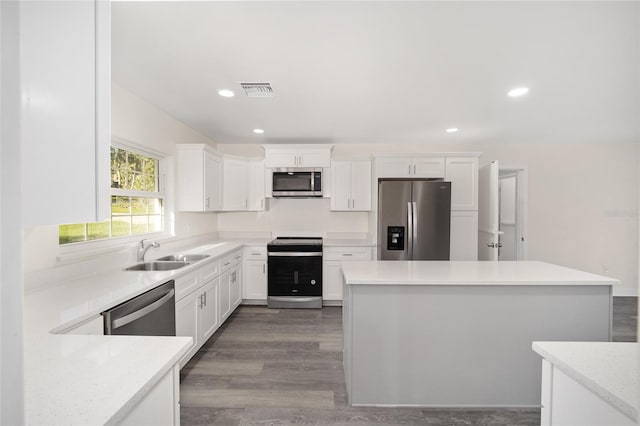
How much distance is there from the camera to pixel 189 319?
8.12 ft

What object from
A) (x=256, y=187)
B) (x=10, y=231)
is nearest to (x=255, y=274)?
(x=256, y=187)

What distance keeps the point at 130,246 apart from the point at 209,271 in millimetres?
729

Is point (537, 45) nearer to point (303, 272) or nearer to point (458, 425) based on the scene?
point (458, 425)

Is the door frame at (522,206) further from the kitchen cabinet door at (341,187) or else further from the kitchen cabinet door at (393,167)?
the kitchen cabinet door at (341,187)

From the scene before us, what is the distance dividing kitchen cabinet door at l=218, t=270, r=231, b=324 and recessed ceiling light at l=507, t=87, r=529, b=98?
11.1 feet

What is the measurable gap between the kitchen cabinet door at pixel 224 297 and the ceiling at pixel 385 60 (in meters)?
1.84

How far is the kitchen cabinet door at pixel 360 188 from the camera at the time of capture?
168 inches

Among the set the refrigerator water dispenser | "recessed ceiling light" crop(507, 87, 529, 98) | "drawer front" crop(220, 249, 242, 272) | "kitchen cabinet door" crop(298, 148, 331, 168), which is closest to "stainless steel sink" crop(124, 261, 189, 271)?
"drawer front" crop(220, 249, 242, 272)

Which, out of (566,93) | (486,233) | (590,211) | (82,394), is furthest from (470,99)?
(590,211)

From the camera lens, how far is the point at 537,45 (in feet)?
5.88

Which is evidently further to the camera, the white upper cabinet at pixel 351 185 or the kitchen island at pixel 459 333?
the white upper cabinet at pixel 351 185

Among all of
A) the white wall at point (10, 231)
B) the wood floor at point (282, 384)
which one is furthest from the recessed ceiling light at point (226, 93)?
the wood floor at point (282, 384)

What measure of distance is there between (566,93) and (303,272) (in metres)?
3.34

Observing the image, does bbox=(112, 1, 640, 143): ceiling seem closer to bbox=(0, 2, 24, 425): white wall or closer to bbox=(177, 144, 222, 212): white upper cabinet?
bbox=(177, 144, 222, 212): white upper cabinet
